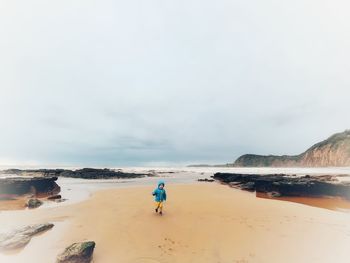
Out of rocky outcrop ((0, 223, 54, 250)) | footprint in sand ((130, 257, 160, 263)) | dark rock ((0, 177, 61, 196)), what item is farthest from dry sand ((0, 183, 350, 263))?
dark rock ((0, 177, 61, 196))

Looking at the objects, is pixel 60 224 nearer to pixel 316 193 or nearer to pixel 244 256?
pixel 244 256

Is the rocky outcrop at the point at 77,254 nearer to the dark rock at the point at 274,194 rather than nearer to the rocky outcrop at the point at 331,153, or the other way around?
the dark rock at the point at 274,194

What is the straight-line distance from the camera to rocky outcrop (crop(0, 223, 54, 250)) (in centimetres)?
782

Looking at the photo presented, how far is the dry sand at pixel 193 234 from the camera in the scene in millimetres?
7434

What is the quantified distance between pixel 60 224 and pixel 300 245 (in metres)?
8.85

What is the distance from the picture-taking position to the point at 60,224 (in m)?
10.3

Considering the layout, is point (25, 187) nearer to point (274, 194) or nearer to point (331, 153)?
point (274, 194)

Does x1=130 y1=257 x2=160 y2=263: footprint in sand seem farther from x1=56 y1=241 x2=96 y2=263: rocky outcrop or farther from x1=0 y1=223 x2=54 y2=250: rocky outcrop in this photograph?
x1=0 y1=223 x2=54 y2=250: rocky outcrop

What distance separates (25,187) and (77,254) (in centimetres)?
1761

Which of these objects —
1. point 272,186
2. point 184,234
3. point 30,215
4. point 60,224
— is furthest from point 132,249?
point 272,186

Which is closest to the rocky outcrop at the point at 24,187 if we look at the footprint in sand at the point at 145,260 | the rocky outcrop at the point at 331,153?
the footprint in sand at the point at 145,260

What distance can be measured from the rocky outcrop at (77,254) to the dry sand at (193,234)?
14.5 inches

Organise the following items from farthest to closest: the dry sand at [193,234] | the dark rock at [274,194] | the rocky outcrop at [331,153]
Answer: the rocky outcrop at [331,153], the dark rock at [274,194], the dry sand at [193,234]

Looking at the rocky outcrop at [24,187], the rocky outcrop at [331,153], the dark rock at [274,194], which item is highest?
the rocky outcrop at [331,153]
